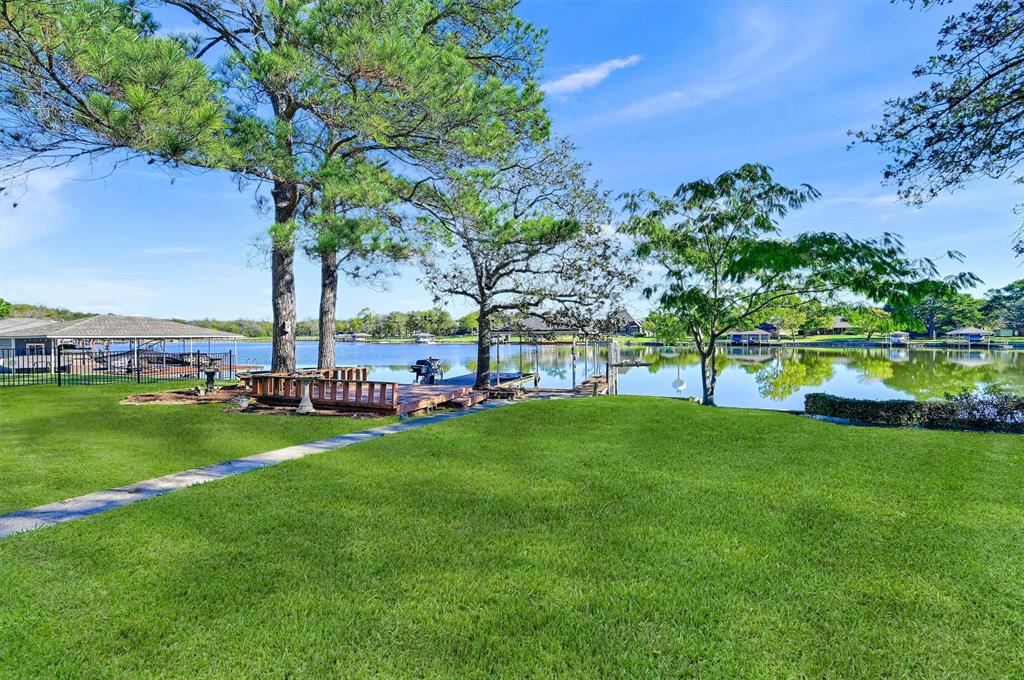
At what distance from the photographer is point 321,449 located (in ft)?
25.6

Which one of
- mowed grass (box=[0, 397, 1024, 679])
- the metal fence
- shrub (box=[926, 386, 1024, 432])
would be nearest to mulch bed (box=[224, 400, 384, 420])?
mowed grass (box=[0, 397, 1024, 679])

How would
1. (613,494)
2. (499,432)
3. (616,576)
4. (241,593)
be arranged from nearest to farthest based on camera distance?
1. (241,593)
2. (616,576)
3. (613,494)
4. (499,432)

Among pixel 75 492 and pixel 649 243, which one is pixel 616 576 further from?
pixel 649 243

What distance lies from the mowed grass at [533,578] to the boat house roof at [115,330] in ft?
62.6

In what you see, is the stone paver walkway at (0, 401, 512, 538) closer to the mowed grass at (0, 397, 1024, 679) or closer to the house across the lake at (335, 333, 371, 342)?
the mowed grass at (0, 397, 1024, 679)

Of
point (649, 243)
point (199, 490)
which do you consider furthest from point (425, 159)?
point (199, 490)

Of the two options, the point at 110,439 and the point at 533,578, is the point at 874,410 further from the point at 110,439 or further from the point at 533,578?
the point at 110,439

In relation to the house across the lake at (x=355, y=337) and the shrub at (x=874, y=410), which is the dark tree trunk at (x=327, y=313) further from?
the house across the lake at (x=355, y=337)

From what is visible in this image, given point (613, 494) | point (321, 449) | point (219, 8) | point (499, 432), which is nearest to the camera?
point (613, 494)

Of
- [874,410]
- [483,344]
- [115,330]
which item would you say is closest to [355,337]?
[115,330]

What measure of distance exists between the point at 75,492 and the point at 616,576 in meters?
5.59

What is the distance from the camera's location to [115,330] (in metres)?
22.7

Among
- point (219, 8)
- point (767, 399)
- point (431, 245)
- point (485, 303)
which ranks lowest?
point (767, 399)

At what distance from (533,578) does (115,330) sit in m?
25.9
